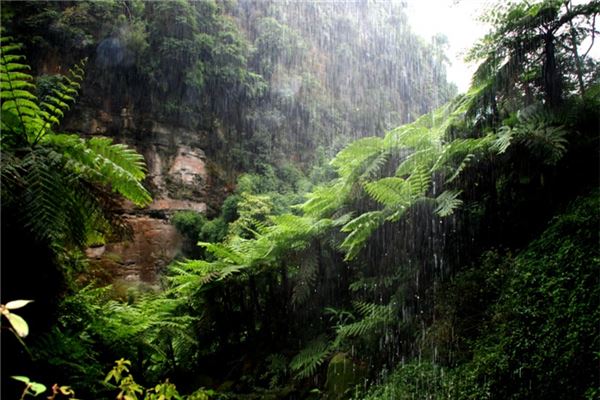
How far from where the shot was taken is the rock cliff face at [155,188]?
9820mm

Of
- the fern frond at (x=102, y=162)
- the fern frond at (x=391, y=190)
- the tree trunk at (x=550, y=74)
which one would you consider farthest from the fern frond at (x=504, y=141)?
the fern frond at (x=102, y=162)

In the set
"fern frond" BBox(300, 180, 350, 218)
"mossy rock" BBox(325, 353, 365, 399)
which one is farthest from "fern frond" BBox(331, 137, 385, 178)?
"mossy rock" BBox(325, 353, 365, 399)

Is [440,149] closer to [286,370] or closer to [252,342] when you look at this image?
[286,370]

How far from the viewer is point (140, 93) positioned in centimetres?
1137

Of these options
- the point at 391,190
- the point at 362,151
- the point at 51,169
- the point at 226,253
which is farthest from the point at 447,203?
the point at 51,169

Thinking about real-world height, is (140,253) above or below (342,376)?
above

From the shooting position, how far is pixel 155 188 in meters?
10.8

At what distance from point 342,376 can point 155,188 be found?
8.61m

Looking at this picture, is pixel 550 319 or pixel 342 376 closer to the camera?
pixel 550 319

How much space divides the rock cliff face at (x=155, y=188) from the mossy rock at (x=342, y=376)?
24.2 feet

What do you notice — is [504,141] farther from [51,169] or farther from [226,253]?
[51,169]

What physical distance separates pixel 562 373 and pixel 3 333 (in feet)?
10.3

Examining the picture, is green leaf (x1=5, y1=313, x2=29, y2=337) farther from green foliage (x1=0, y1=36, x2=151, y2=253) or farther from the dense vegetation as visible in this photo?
green foliage (x1=0, y1=36, x2=151, y2=253)

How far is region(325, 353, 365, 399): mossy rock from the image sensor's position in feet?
11.4
